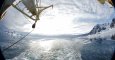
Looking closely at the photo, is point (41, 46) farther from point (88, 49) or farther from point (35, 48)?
point (88, 49)

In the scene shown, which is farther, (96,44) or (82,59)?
(96,44)

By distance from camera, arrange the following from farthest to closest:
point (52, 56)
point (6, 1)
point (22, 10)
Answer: point (52, 56) < point (22, 10) < point (6, 1)

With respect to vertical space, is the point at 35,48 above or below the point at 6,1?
below

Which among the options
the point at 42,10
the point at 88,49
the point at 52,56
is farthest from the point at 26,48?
the point at 42,10

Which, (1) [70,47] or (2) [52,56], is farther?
(1) [70,47]

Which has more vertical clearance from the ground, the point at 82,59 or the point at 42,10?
the point at 42,10

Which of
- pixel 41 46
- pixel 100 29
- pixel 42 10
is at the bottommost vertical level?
pixel 41 46

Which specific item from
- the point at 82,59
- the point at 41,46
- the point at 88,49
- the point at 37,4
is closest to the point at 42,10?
the point at 37,4

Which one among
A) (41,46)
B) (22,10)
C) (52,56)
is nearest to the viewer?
(22,10)

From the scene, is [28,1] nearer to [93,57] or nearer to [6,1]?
[6,1]
